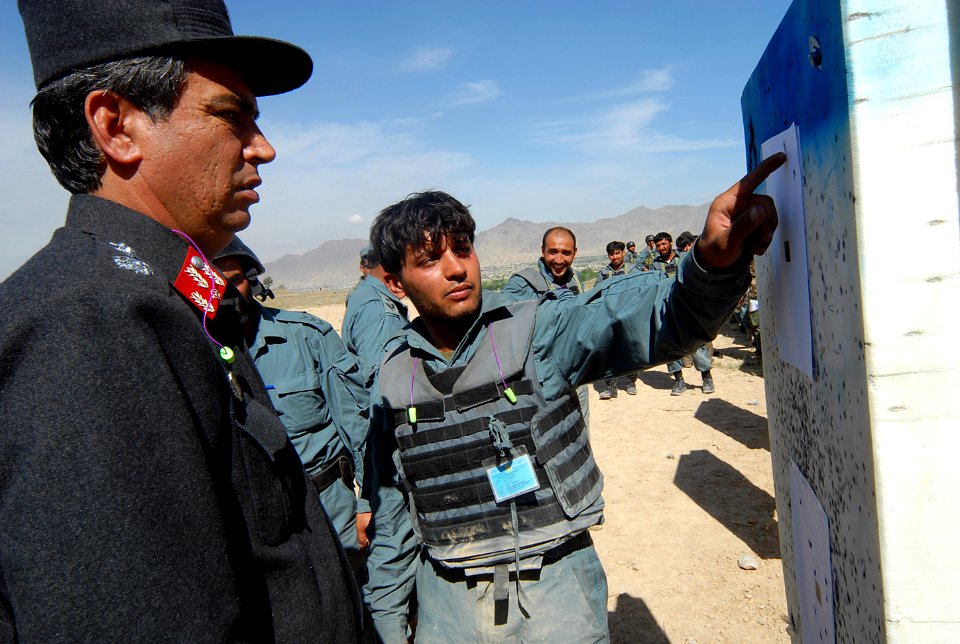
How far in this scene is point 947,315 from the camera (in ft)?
2.61

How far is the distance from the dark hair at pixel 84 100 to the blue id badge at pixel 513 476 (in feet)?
3.84

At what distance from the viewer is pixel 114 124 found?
92cm

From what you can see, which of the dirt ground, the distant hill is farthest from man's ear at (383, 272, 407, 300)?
the distant hill

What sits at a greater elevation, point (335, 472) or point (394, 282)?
point (394, 282)

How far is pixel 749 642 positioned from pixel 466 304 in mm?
2599

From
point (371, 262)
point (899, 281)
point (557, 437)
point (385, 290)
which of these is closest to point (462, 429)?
point (557, 437)

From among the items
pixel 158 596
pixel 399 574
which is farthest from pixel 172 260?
pixel 399 574

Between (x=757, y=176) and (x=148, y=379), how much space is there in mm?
1080

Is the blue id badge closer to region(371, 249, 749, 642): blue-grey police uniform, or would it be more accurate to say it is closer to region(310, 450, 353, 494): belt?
region(371, 249, 749, 642): blue-grey police uniform

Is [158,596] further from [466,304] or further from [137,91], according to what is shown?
[466,304]

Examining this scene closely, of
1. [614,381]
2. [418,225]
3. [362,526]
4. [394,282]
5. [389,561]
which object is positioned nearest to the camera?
[418,225]

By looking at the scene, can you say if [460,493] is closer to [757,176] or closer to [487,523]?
[487,523]

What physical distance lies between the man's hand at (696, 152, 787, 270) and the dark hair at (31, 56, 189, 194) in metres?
0.97

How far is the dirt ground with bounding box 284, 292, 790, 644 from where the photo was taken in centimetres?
338
